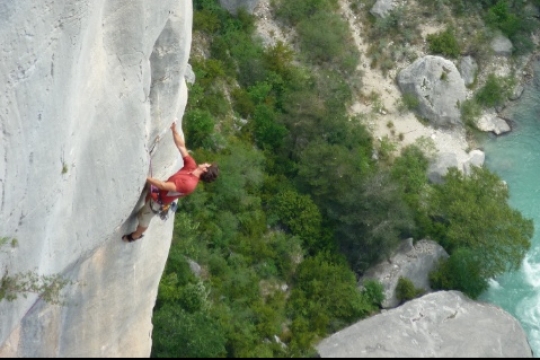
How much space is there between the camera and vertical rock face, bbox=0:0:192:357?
6492mm

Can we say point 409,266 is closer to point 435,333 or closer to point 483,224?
point 483,224

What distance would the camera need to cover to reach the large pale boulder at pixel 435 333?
14633mm

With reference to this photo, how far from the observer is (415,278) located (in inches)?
689

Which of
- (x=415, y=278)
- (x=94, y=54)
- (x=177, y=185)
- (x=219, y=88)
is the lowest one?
(x=415, y=278)

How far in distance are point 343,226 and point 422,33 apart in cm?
892

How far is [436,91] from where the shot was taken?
21750 millimetres

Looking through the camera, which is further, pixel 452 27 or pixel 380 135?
pixel 452 27

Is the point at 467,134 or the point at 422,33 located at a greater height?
the point at 422,33

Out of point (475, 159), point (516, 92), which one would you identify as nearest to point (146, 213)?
point (475, 159)

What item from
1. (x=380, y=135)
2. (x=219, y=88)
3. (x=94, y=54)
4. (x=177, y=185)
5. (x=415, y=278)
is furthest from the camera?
(x=380, y=135)

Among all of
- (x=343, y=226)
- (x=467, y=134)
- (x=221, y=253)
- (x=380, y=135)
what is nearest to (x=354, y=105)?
(x=380, y=135)

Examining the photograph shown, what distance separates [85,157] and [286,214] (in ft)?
32.0

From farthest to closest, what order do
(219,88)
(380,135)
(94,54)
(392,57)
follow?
(392,57) < (380,135) < (219,88) < (94,54)

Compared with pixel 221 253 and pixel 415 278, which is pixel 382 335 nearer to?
pixel 415 278
